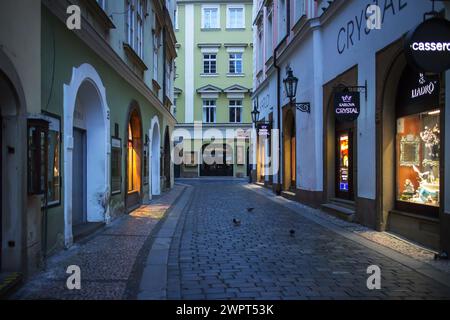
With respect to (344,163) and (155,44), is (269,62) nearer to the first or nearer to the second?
(155,44)

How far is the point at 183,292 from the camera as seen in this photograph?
5719 millimetres

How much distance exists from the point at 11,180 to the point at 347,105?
785cm

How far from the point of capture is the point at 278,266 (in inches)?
279

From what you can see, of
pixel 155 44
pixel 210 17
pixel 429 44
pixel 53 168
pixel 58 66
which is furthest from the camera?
pixel 210 17

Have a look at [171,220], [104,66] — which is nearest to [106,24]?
[104,66]

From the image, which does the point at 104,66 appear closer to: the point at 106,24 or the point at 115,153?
the point at 106,24

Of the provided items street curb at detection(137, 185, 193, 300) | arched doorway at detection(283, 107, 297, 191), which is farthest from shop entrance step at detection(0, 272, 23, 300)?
arched doorway at detection(283, 107, 297, 191)

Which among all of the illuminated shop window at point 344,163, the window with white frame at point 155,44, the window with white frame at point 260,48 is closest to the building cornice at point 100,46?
the window with white frame at point 155,44

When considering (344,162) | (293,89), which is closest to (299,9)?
(293,89)

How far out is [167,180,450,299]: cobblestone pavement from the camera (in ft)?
18.6

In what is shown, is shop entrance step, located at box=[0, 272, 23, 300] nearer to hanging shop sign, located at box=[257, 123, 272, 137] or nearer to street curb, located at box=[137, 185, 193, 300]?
street curb, located at box=[137, 185, 193, 300]

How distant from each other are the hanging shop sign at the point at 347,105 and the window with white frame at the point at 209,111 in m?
33.8
